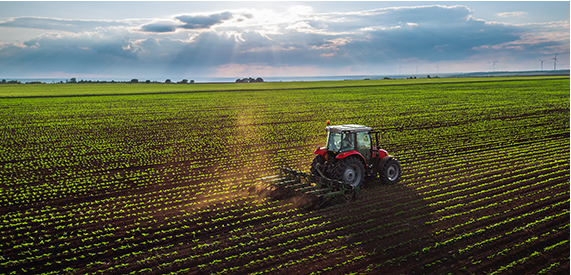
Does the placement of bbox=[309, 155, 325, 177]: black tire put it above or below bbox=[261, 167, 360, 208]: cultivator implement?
above

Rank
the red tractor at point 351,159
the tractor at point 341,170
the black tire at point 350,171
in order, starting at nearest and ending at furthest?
the tractor at point 341,170, the black tire at point 350,171, the red tractor at point 351,159

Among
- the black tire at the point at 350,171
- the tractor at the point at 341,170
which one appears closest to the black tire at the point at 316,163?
the tractor at the point at 341,170

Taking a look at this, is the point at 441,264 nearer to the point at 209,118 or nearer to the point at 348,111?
the point at 209,118

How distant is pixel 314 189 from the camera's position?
1213cm

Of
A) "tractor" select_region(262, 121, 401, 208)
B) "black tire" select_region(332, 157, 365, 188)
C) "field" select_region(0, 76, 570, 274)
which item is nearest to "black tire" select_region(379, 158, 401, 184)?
"tractor" select_region(262, 121, 401, 208)

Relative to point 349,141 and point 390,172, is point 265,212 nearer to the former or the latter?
point 349,141

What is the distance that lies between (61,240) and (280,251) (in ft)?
18.6

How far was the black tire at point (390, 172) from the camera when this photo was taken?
1315cm

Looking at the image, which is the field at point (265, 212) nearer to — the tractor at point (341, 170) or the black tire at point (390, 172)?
the black tire at point (390, 172)

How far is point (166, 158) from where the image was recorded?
18578 millimetres

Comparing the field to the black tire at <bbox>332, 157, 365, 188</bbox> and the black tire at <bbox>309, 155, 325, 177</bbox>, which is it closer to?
the black tire at <bbox>332, 157, 365, 188</bbox>

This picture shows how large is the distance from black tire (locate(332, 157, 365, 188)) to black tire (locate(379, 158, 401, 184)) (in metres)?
1.01

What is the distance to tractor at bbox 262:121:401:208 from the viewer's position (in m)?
11.8

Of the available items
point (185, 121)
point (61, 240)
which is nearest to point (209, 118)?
point (185, 121)
